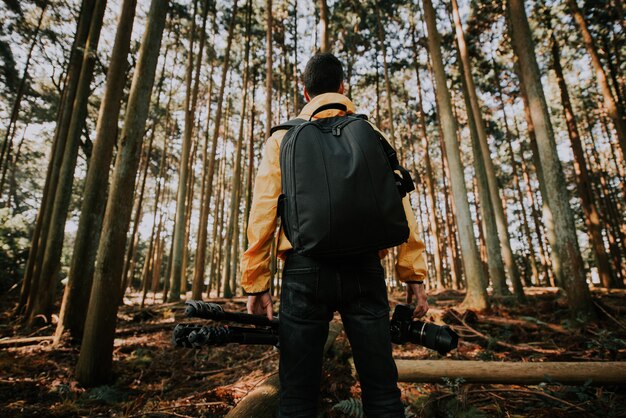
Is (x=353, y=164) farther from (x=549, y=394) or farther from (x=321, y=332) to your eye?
(x=549, y=394)

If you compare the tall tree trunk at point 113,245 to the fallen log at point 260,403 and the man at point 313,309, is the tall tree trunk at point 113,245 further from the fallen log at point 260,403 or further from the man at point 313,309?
the man at point 313,309

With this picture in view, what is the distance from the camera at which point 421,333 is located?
1.57 m

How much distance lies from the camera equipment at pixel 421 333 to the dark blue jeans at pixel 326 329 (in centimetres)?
21

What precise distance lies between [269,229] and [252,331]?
1.84 ft

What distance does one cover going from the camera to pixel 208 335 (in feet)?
4.30

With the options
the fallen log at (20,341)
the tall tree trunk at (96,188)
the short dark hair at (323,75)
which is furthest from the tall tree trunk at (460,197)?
the fallen log at (20,341)

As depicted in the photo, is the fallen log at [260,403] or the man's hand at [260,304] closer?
the man's hand at [260,304]

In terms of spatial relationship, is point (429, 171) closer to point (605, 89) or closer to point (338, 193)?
point (605, 89)

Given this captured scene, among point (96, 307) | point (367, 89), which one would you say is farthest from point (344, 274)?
point (367, 89)

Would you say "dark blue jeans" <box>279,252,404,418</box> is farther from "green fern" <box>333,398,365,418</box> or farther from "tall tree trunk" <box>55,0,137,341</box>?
"tall tree trunk" <box>55,0,137,341</box>

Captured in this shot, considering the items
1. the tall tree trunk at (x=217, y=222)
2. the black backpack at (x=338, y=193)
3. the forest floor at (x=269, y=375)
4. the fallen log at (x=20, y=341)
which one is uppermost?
the tall tree trunk at (x=217, y=222)

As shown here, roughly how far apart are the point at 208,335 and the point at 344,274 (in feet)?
2.22

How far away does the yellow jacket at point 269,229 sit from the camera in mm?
1495

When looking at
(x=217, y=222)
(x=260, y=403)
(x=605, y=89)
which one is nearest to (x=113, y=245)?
(x=260, y=403)
